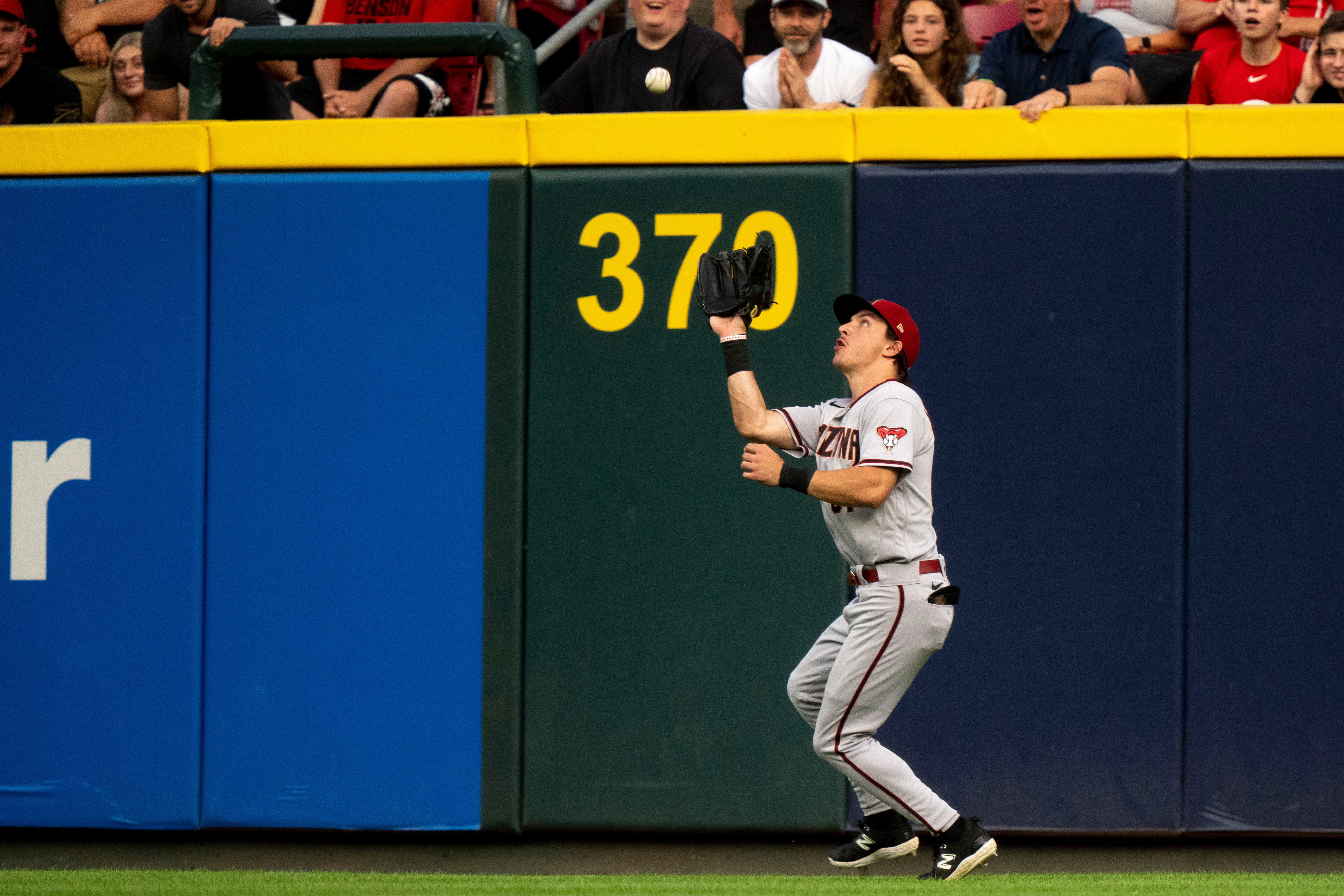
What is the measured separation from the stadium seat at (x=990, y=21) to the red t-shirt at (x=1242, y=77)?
33.5 inches

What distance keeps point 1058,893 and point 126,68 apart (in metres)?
4.52

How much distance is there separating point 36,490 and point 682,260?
7.47 feet

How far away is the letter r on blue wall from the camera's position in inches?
151

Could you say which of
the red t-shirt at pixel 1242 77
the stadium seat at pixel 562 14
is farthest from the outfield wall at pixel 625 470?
the stadium seat at pixel 562 14

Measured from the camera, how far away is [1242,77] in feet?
14.1

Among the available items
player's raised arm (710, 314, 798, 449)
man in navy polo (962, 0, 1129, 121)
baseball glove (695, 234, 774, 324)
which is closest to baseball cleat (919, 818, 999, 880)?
player's raised arm (710, 314, 798, 449)

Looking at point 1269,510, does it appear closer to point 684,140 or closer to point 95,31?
point 684,140

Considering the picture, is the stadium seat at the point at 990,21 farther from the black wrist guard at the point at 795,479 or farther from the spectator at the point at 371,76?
the black wrist guard at the point at 795,479

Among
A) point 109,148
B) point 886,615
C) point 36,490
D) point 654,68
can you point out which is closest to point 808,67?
point 654,68

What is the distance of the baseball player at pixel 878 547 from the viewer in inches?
116

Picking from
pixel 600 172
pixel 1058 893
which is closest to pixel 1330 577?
pixel 1058 893

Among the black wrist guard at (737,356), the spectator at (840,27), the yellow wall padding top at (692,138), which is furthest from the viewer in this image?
the spectator at (840,27)

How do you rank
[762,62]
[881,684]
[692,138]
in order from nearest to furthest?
[881,684], [692,138], [762,62]

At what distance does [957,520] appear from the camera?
12.1 feet
